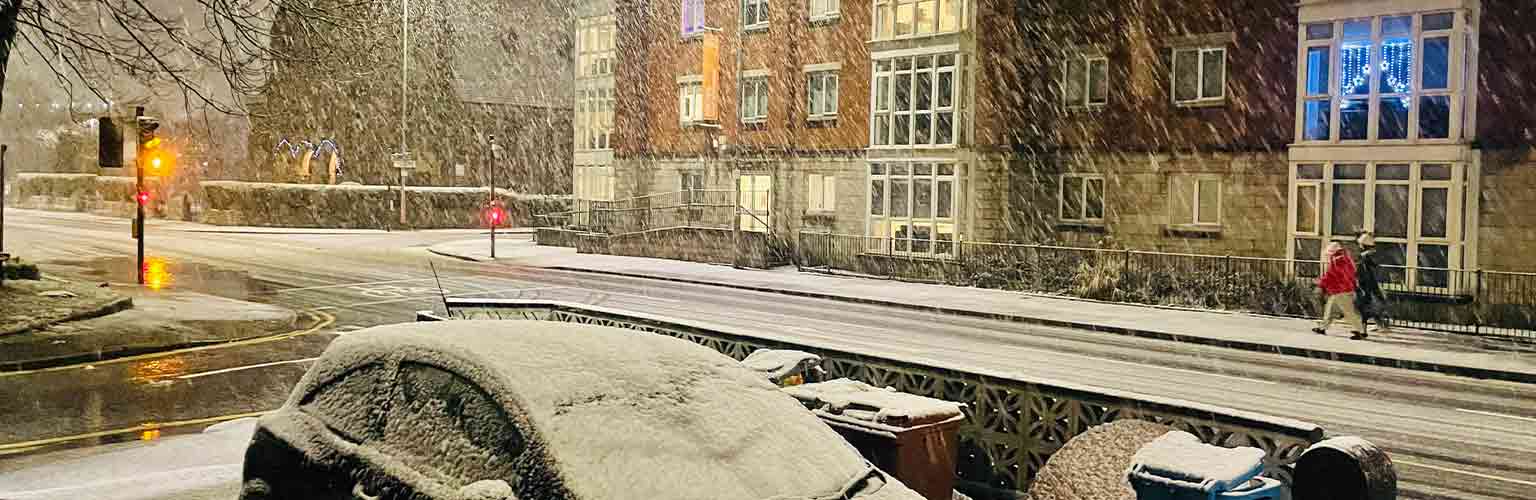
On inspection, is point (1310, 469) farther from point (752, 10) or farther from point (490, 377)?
point (752, 10)

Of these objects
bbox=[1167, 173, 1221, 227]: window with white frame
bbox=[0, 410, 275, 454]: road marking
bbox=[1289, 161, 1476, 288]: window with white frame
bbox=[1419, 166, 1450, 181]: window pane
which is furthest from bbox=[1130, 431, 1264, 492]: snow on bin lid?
bbox=[1167, 173, 1221, 227]: window with white frame

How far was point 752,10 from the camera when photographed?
131 feet

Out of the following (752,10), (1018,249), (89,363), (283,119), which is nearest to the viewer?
(89,363)

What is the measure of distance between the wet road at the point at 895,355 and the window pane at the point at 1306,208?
8366 millimetres

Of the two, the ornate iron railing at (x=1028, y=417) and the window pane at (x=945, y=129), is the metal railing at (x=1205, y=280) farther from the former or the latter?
the ornate iron railing at (x=1028, y=417)

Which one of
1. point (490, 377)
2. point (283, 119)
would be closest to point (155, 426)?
point (490, 377)

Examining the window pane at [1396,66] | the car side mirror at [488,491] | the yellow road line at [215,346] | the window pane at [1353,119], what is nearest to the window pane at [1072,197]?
the window pane at [1353,119]

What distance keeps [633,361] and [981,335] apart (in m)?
14.8

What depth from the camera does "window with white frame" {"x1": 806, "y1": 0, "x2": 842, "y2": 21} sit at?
36.7 m

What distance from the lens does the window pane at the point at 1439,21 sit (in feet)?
78.8

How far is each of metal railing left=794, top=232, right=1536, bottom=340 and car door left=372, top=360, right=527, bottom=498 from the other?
20224 mm

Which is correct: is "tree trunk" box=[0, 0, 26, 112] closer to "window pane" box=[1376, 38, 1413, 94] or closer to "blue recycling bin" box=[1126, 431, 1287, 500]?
"blue recycling bin" box=[1126, 431, 1287, 500]

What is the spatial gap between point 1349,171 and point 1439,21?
3311mm

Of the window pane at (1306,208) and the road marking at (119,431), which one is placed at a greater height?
the window pane at (1306,208)
